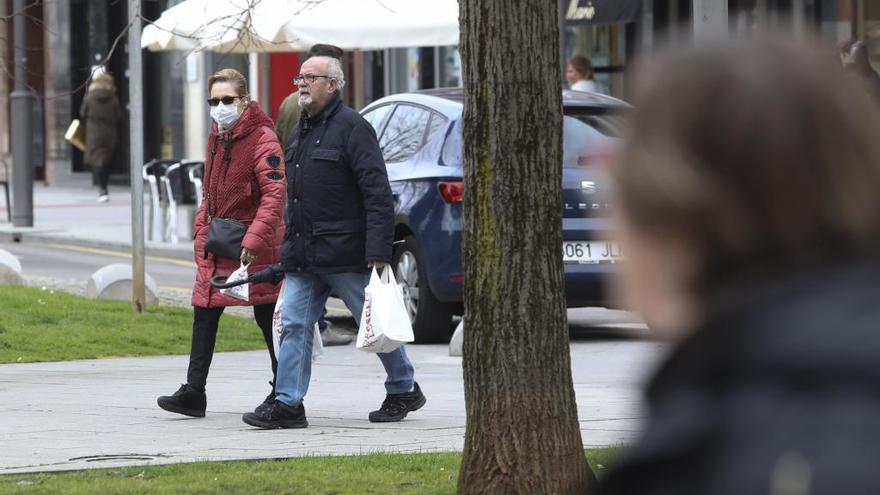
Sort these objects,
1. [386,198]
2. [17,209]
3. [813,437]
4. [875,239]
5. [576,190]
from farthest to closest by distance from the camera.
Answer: [17,209], [576,190], [386,198], [875,239], [813,437]

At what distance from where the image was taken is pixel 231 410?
28.9ft

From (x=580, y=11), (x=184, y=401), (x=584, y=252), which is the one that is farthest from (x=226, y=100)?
(x=580, y=11)

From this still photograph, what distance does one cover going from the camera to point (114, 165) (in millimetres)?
34438

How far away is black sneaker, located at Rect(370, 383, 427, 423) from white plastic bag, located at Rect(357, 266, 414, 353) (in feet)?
1.32

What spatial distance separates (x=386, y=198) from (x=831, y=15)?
13.1 meters

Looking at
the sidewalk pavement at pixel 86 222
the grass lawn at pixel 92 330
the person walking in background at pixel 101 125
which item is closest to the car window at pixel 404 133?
the grass lawn at pixel 92 330

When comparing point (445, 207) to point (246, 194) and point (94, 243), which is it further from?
point (94, 243)

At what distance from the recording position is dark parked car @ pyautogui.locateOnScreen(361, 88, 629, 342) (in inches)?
440

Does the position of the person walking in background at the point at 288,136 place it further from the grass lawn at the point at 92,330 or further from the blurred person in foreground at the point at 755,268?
the blurred person in foreground at the point at 755,268

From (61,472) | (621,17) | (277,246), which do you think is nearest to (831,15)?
(621,17)

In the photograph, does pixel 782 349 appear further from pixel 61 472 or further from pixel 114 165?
pixel 114 165

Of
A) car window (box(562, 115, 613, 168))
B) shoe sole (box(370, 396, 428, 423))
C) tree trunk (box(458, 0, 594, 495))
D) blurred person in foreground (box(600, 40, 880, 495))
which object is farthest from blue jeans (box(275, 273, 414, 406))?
blurred person in foreground (box(600, 40, 880, 495))

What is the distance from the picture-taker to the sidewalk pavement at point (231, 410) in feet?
24.2

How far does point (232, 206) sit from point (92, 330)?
3528 mm
